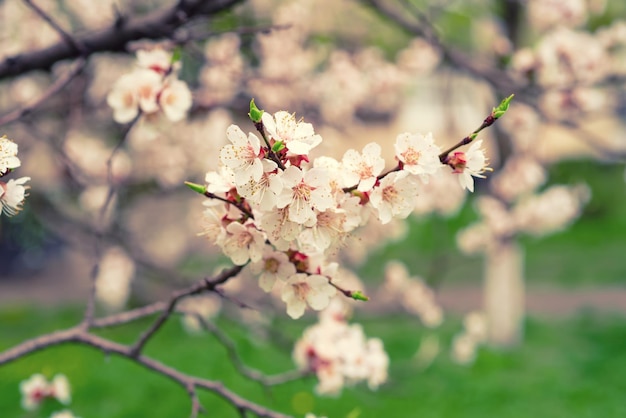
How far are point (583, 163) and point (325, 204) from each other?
1400cm

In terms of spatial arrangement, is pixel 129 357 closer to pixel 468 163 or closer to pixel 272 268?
pixel 272 268

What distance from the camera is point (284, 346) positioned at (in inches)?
142

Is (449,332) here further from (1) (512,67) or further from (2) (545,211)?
(1) (512,67)

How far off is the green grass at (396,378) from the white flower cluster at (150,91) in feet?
6.76

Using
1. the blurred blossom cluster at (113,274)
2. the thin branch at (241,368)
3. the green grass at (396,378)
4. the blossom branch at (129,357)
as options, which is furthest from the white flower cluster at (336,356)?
the blurred blossom cluster at (113,274)

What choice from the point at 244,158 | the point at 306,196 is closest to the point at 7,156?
the point at 244,158

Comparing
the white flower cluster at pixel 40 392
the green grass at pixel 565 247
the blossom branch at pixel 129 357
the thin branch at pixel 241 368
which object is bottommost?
the white flower cluster at pixel 40 392

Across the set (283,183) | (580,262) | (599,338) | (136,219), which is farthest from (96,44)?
(580,262)

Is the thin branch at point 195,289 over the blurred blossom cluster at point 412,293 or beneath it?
beneath

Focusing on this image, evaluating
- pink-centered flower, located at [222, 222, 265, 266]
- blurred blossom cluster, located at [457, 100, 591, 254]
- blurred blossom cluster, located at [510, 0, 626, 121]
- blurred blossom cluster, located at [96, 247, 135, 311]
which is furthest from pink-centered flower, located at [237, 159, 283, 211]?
blurred blossom cluster, located at [96, 247, 135, 311]

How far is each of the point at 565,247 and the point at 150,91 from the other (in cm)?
1105

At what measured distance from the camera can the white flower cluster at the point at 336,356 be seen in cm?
240

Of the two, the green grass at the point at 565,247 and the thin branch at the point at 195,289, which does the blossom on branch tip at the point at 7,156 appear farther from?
the green grass at the point at 565,247

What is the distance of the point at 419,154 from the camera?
1.38 m
